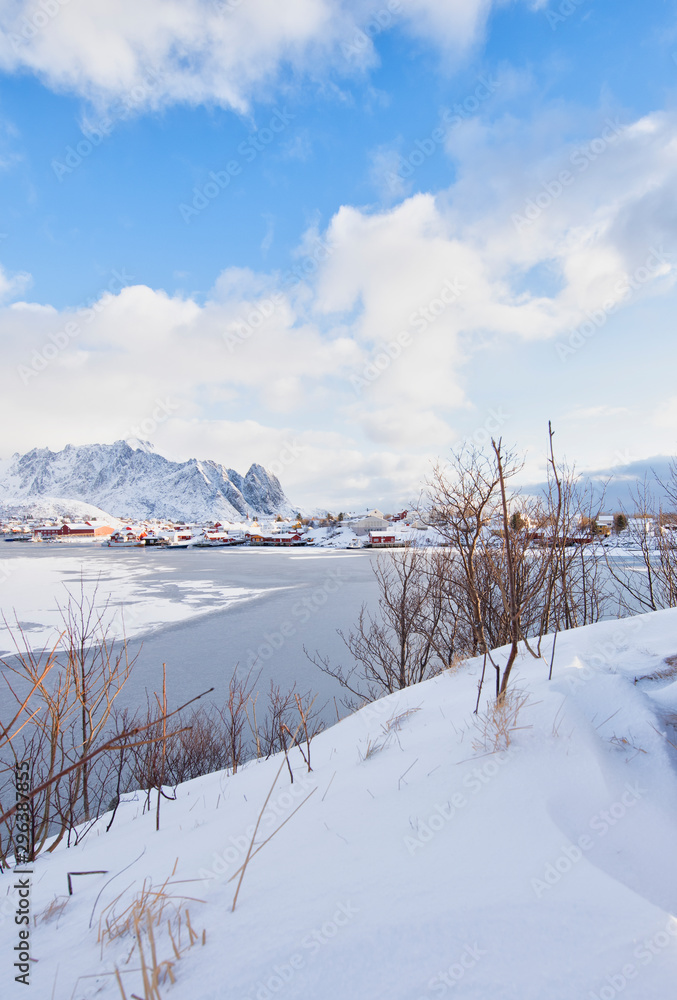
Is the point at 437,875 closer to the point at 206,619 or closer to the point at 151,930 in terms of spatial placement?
the point at 151,930

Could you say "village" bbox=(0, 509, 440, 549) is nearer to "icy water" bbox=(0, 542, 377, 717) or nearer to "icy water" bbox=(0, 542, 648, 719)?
"icy water" bbox=(0, 542, 377, 717)

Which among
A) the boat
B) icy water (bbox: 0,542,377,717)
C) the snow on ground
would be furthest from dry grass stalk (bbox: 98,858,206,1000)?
the boat

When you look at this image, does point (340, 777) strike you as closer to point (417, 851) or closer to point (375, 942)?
point (417, 851)

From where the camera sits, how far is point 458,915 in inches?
52.1

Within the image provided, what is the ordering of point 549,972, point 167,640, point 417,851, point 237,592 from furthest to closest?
point 237,592 < point 167,640 < point 417,851 < point 549,972

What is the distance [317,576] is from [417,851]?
109 ft

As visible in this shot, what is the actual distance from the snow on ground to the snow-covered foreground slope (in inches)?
421

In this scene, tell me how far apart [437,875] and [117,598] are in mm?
23953

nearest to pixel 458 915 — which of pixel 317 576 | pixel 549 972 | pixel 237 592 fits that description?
pixel 549 972

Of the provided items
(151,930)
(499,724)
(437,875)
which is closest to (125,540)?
(499,724)

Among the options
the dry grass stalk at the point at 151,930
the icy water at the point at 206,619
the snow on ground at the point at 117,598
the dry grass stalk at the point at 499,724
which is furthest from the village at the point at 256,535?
the dry grass stalk at the point at 151,930

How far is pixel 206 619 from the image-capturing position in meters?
18.4

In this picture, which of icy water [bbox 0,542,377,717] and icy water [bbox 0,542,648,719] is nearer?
icy water [bbox 0,542,648,719]

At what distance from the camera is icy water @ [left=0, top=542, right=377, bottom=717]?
11.8m
